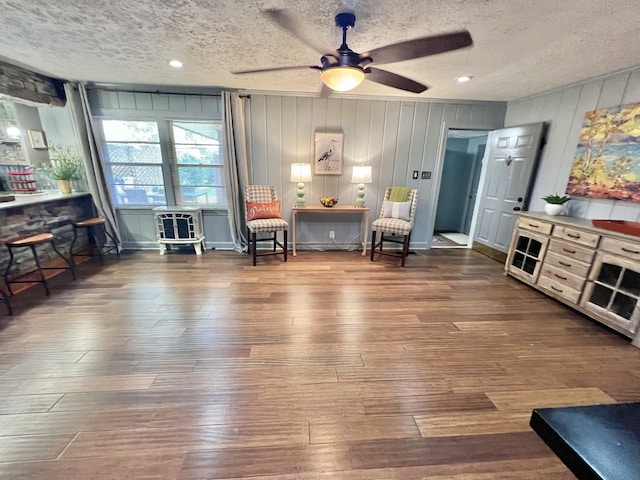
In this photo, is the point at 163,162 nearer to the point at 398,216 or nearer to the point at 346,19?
the point at 346,19

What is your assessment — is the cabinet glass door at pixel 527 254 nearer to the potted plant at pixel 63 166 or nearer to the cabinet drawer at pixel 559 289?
the cabinet drawer at pixel 559 289

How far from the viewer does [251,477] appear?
1194 millimetres

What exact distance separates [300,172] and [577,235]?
125 inches

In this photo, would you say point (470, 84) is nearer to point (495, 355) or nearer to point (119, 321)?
point (495, 355)

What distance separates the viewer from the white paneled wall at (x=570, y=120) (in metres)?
2.65

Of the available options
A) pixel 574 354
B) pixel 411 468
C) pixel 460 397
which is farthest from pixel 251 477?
pixel 574 354

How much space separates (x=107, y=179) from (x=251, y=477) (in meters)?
4.28

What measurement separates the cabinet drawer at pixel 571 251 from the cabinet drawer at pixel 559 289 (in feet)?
1.00

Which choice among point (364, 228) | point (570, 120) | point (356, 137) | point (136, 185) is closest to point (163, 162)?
point (136, 185)

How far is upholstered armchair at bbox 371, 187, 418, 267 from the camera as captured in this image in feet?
12.2

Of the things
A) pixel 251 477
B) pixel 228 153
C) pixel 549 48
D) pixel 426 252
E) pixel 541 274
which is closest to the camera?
pixel 251 477

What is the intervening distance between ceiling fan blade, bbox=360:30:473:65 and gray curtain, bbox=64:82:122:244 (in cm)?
385

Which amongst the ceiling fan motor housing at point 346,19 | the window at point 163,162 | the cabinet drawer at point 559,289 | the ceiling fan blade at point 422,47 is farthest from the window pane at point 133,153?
the cabinet drawer at point 559,289

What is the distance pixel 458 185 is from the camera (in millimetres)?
5785
